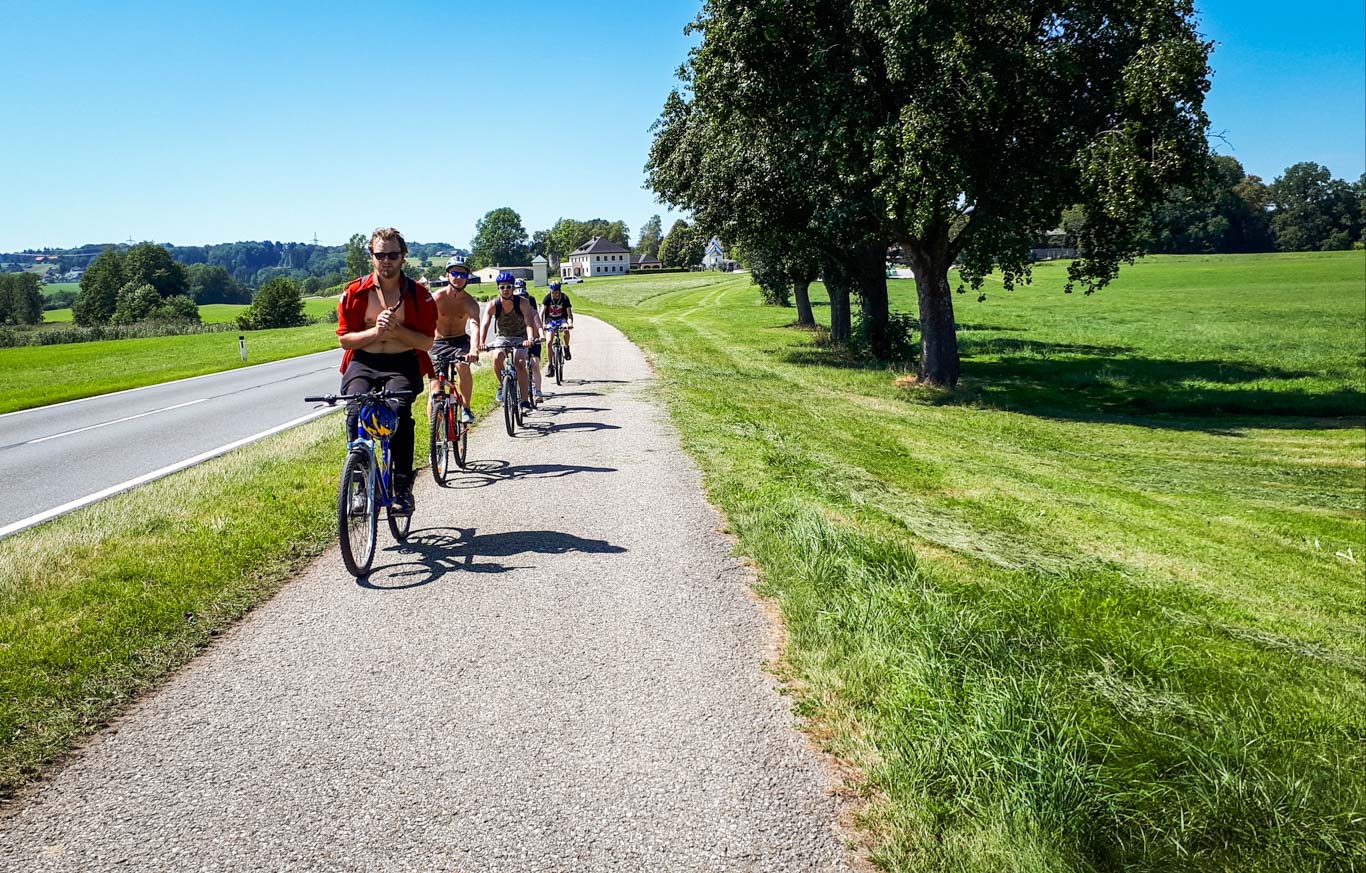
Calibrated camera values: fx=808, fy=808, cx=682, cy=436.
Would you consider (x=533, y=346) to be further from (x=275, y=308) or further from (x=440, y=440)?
(x=275, y=308)

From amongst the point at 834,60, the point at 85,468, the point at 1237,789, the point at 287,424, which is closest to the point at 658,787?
the point at 1237,789

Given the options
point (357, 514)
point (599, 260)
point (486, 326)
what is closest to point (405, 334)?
point (357, 514)

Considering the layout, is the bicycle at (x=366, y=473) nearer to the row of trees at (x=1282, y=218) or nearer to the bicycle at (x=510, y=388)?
the bicycle at (x=510, y=388)

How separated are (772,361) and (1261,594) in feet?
56.7

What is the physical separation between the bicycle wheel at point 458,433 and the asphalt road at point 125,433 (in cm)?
380

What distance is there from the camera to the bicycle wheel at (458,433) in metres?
8.50

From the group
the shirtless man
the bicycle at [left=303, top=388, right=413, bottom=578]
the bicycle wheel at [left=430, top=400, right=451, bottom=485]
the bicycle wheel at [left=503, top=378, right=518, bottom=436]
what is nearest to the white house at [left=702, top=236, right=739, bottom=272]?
the bicycle wheel at [left=503, top=378, right=518, bottom=436]

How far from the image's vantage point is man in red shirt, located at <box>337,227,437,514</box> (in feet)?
18.7

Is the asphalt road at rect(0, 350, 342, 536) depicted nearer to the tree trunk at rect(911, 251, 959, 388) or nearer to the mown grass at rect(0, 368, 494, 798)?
the mown grass at rect(0, 368, 494, 798)

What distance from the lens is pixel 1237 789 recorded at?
3.10 meters

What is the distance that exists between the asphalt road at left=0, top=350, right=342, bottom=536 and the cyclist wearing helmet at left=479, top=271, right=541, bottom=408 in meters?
4.10

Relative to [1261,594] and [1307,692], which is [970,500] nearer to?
[1261,594]

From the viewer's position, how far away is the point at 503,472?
886cm


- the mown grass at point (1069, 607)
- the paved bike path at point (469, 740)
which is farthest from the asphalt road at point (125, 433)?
the mown grass at point (1069, 607)
